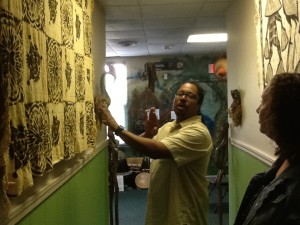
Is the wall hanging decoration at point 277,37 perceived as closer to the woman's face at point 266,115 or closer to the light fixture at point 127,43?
the woman's face at point 266,115

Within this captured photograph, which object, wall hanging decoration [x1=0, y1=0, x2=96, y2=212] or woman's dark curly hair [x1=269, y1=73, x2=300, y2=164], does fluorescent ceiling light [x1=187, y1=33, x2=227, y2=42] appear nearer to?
wall hanging decoration [x1=0, y1=0, x2=96, y2=212]

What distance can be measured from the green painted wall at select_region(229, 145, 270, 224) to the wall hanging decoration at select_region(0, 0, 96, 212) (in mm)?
1241

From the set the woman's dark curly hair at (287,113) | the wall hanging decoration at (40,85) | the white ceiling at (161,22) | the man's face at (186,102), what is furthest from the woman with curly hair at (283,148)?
the white ceiling at (161,22)

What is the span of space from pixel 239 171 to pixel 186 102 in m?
1.07

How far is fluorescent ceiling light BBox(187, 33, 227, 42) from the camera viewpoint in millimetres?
4559

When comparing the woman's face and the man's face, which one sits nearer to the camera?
the woman's face

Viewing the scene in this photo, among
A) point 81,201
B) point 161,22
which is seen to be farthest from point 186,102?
point 161,22

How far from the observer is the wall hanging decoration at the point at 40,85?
2.97 ft

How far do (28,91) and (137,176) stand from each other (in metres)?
4.47

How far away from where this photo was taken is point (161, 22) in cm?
374

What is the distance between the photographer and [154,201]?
210cm

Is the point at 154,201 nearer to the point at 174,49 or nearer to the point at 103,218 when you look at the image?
the point at 103,218

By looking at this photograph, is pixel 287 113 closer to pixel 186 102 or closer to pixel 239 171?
pixel 186 102

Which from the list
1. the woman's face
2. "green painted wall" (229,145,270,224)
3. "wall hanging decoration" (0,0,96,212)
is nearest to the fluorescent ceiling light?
"green painted wall" (229,145,270,224)
